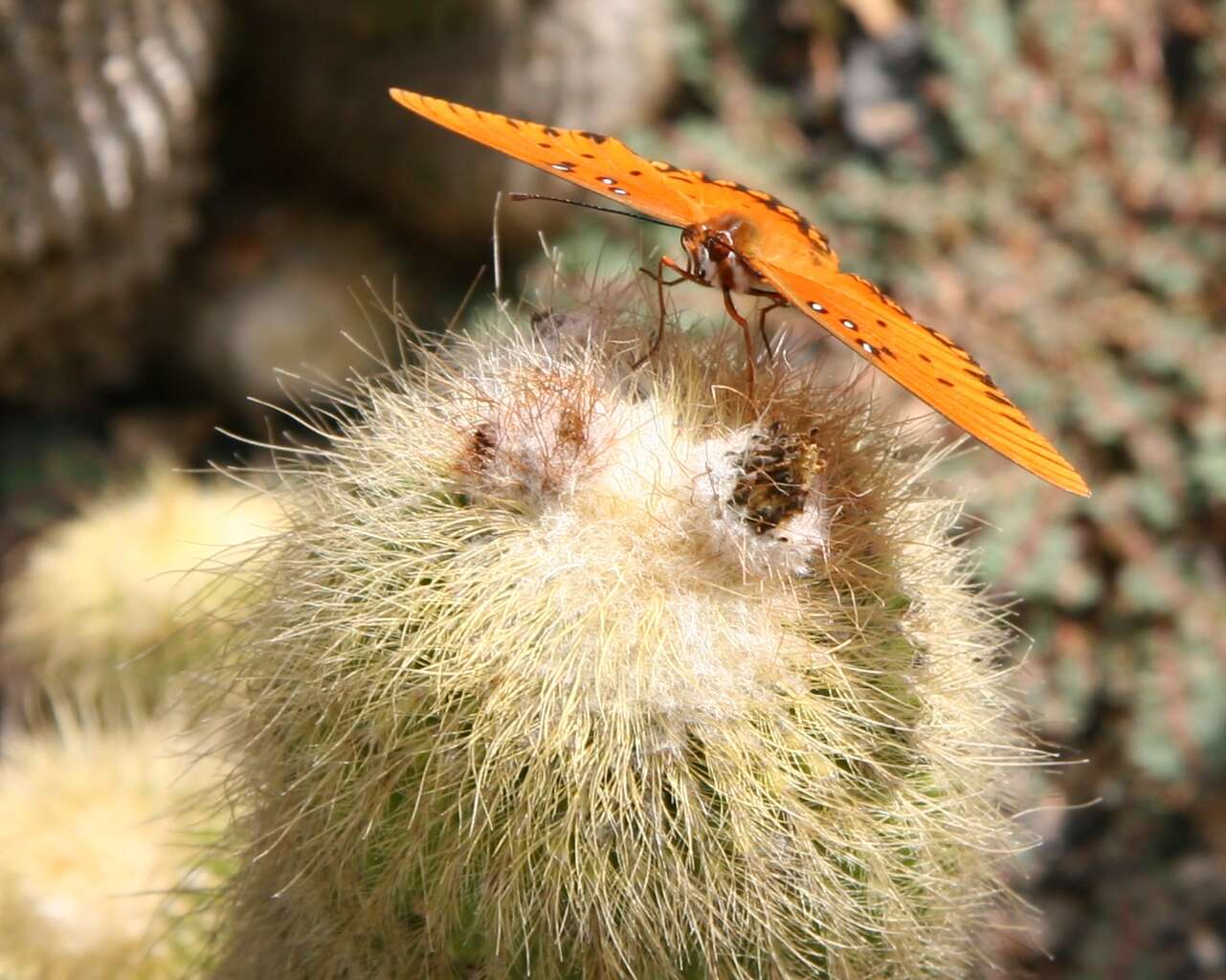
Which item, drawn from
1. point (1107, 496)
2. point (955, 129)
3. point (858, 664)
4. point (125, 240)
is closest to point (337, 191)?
point (125, 240)

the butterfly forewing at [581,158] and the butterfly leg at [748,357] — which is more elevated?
the butterfly forewing at [581,158]

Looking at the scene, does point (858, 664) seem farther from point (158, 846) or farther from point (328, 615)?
point (158, 846)

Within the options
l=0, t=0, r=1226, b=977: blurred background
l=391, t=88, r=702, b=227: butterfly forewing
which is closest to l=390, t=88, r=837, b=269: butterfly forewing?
l=391, t=88, r=702, b=227: butterfly forewing

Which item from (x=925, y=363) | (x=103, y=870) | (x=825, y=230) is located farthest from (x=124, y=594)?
(x=825, y=230)

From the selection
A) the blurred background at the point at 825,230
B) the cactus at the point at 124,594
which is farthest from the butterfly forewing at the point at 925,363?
the blurred background at the point at 825,230

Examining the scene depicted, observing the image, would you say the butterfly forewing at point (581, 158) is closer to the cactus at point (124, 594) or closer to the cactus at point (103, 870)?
the cactus at point (103, 870)

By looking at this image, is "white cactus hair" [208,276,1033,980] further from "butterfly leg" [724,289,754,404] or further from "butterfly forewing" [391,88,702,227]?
"butterfly forewing" [391,88,702,227]
